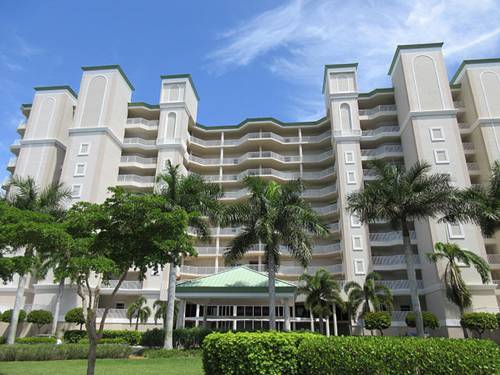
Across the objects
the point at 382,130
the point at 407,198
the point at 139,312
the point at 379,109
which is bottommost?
the point at 139,312

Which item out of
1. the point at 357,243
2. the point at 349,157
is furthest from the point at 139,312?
the point at 349,157

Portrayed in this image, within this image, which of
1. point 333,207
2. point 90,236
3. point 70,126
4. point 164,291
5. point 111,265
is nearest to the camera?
point 111,265

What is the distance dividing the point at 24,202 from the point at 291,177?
33.1m

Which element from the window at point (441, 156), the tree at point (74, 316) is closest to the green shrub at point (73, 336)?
the tree at point (74, 316)

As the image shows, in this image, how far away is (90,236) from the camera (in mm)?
11609

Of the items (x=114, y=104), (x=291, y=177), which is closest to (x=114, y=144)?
(x=114, y=104)

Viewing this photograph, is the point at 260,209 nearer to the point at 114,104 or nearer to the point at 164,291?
the point at 164,291

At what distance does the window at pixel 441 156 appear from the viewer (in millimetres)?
40981

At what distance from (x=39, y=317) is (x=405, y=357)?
3701 cm

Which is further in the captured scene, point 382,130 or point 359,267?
point 382,130

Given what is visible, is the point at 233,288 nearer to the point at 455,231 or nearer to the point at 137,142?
Answer: the point at 455,231

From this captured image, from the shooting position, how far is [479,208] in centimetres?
2481

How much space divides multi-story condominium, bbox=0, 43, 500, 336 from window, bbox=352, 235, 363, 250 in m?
0.12

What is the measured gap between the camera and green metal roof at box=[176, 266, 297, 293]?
26.1 m
